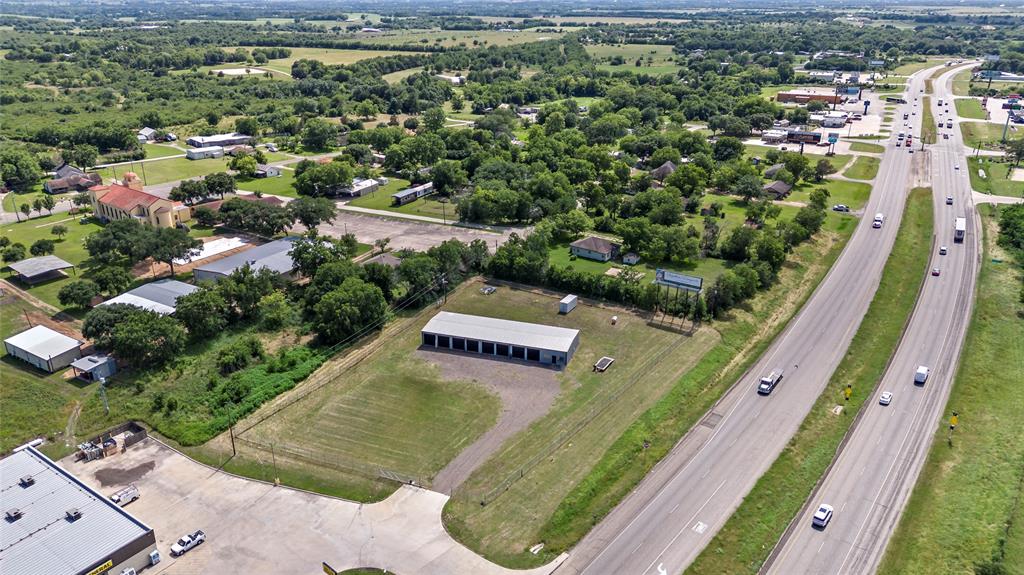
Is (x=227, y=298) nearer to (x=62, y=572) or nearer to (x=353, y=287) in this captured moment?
(x=353, y=287)

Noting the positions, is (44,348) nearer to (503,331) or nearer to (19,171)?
(503,331)

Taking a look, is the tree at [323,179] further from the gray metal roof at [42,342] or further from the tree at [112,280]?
the gray metal roof at [42,342]

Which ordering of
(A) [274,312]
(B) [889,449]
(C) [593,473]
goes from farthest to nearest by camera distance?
1. (A) [274,312]
2. (B) [889,449]
3. (C) [593,473]

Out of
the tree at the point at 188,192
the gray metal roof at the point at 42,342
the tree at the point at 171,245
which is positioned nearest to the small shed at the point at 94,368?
the gray metal roof at the point at 42,342

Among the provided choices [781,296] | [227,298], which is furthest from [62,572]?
[781,296]

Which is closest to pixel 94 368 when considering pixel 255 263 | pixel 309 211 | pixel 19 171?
pixel 255 263

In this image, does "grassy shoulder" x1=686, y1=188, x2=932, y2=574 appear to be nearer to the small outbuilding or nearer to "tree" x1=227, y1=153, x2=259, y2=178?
the small outbuilding

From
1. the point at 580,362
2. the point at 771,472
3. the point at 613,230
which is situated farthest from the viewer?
the point at 613,230

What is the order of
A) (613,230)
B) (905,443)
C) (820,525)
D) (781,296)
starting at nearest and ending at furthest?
(820,525)
(905,443)
(781,296)
(613,230)
